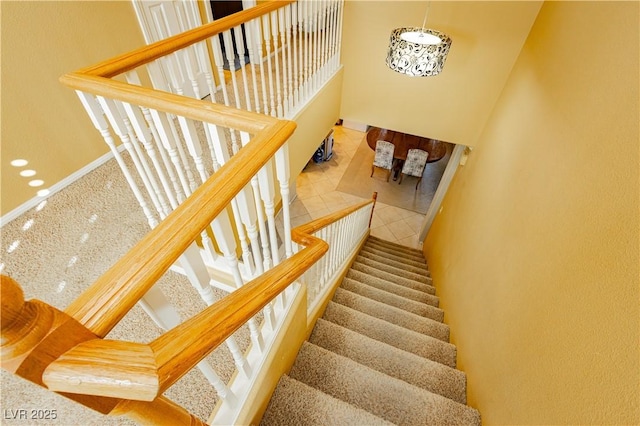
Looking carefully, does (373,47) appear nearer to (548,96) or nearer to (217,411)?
(548,96)

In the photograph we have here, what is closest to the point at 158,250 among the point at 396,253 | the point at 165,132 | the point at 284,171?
the point at 284,171

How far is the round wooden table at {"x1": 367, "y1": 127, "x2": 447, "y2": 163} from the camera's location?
6219 mm

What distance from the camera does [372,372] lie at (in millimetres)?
1618

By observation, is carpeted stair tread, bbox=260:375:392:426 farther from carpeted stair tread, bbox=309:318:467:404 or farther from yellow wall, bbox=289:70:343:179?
yellow wall, bbox=289:70:343:179

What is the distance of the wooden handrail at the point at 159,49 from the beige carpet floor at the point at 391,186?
16.0ft

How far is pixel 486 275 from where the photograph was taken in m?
2.05

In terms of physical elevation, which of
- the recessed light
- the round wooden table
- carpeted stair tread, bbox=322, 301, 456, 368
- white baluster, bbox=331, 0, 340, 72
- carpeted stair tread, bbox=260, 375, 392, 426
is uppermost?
white baluster, bbox=331, 0, 340, 72

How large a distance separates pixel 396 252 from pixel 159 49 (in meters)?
4.37

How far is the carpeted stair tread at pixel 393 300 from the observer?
Answer: 2711mm

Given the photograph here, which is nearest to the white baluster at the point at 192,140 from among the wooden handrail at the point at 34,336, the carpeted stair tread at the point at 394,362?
the wooden handrail at the point at 34,336

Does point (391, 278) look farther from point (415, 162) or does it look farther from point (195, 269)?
point (415, 162)

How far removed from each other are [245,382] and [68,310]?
81cm

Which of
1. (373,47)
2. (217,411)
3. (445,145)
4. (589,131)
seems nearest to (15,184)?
(217,411)

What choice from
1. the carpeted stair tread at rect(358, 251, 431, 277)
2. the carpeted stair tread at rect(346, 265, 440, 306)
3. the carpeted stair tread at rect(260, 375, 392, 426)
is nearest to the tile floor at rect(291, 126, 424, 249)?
the carpeted stair tread at rect(358, 251, 431, 277)
